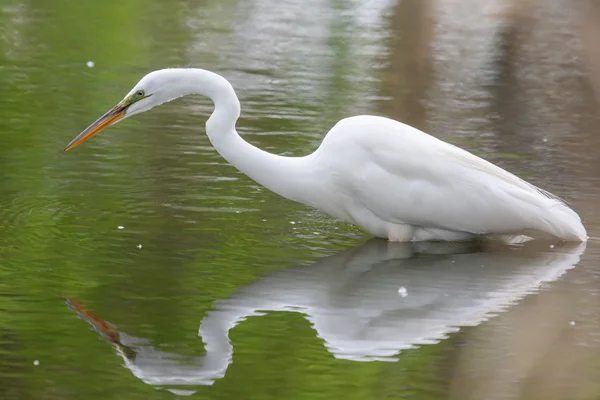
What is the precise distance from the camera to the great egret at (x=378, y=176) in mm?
6309

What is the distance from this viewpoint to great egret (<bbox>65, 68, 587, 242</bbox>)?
6.31 m

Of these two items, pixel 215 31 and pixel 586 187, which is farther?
pixel 215 31

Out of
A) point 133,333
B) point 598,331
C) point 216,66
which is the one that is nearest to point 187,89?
point 133,333

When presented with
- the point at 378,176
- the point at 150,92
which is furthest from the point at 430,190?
the point at 150,92

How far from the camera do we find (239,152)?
6.38 meters

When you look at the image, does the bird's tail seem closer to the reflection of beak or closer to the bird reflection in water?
the bird reflection in water

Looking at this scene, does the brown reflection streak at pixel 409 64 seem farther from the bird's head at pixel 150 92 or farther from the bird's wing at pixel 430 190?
the bird's head at pixel 150 92

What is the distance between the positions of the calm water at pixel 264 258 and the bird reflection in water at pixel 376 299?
0.04 feet

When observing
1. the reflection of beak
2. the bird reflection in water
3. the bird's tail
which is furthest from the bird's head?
the bird's tail

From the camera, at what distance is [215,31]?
44.9 feet

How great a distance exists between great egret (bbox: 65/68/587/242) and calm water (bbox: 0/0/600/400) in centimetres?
20

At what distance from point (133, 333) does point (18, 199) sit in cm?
213

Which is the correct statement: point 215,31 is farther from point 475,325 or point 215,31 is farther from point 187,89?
point 475,325

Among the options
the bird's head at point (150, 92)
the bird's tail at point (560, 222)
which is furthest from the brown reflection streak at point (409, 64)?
the bird's head at point (150, 92)
